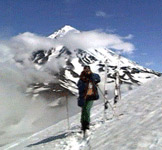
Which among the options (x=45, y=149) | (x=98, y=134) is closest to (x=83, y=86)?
(x=98, y=134)

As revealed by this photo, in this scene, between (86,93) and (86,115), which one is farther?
(86,115)

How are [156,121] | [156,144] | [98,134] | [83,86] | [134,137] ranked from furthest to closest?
[83,86] < [98,134] < [156,121] < [134,137] < [156,144]

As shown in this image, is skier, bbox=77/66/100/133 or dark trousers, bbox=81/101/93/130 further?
dark trousers, bbox=81/101/93/130

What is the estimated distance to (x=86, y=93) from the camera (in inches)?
469

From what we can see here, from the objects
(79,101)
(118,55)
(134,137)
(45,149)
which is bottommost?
(45,149)

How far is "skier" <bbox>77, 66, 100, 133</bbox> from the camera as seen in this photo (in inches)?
471

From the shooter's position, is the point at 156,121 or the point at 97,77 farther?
Result: the point at 97,77

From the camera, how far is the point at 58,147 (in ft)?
37.3

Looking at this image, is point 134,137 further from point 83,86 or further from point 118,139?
point 83,86

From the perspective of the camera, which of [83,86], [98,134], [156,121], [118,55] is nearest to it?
[156,121]

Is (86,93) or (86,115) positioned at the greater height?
(86,93)

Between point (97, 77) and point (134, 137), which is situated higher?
point (97, 77)

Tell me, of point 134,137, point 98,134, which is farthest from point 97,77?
point 134,137

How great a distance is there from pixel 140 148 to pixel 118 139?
1.94m
